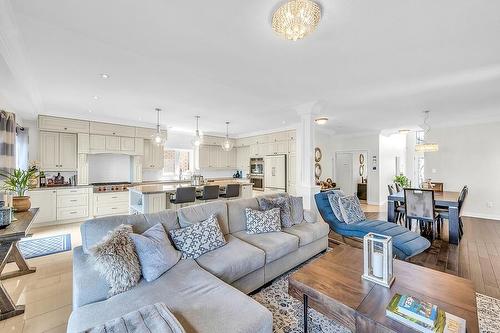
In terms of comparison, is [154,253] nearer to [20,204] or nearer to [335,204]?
[20,204]

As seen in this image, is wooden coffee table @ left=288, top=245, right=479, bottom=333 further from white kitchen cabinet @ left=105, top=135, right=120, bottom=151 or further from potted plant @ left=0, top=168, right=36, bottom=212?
white kitchen cabinet @ left=105, top=135, right=120, bottom=151

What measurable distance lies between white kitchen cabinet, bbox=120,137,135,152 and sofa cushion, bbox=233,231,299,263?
449 centimetres

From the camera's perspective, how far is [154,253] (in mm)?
1798

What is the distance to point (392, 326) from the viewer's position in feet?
4.12

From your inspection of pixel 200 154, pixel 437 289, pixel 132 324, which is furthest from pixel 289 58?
pixel 200 154

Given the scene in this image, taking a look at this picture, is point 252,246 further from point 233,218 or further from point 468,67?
point 468,67

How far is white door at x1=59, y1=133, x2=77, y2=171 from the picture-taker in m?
5.10

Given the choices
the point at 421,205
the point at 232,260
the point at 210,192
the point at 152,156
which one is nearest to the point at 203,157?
the point at 152,156

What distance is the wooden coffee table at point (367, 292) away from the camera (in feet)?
4.44

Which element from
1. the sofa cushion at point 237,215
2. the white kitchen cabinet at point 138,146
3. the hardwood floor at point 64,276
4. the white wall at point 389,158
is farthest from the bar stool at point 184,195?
the white wall at point 389,158

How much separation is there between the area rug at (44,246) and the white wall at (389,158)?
8.30 metres

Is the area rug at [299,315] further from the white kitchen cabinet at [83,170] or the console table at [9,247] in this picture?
the white kitchen cabinet at [83,170]

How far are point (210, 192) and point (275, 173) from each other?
112 inches

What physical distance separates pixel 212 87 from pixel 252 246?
2381mm
